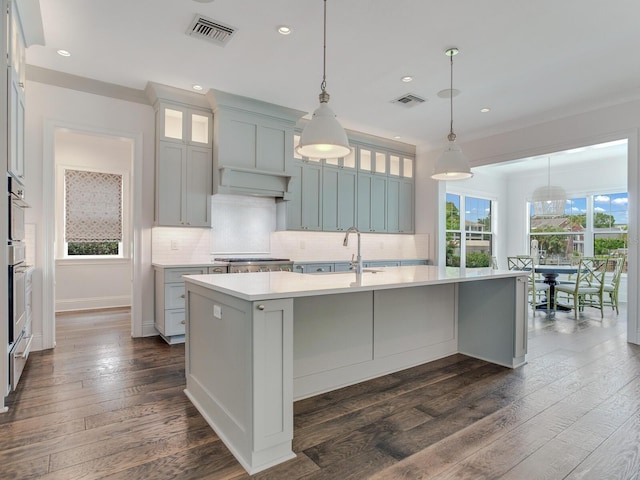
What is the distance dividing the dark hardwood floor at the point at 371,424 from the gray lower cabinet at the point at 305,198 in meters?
2.55

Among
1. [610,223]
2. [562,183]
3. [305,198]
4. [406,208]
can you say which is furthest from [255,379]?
[562,183]

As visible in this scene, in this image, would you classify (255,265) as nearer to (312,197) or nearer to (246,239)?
(246,239)

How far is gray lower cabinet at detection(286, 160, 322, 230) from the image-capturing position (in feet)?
17.9

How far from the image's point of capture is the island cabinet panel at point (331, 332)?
8.87 ft

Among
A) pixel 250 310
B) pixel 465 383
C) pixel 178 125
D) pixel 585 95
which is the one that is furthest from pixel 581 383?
pixel 178 125

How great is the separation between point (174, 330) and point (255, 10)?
3233mm

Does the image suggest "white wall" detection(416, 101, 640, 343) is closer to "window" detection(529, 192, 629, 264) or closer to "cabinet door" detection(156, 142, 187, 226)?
"window" detection(529, 192, 629, 264)

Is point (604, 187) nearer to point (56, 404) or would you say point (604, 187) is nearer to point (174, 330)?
point (174, 330)

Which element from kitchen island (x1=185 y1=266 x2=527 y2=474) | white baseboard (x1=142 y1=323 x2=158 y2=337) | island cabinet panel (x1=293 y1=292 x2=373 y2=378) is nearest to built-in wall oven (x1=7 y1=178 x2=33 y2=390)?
kitchen island (x1=185 y1=266 x2=527 y2=474)

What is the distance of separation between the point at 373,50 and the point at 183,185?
2612mm

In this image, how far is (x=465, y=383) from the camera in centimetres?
304

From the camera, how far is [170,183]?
14.6 ft

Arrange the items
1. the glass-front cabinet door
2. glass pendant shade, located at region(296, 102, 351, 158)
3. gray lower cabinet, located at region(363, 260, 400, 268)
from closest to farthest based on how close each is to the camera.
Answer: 1. glass pendant shade, located at region(296, 102, 351, 158)
2. the glass-front cabinet door
3. gray lower cabinet, located at region(363, 260, 400, 268)

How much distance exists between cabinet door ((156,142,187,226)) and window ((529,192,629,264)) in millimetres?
7244
